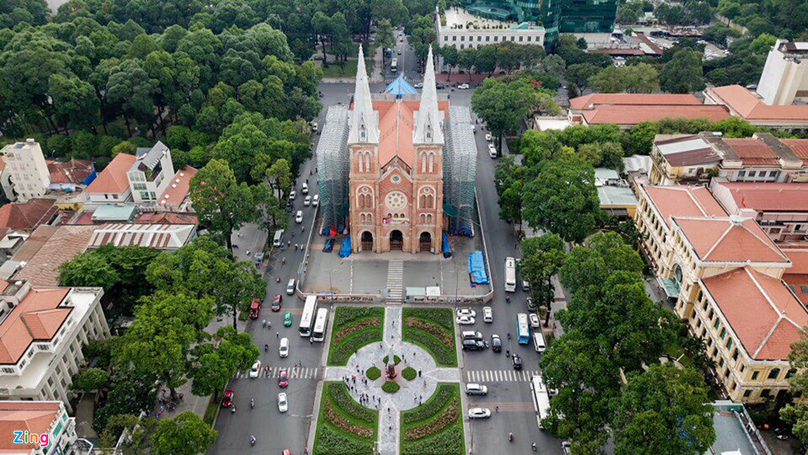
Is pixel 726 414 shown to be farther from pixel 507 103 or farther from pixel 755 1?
pixel 755 1

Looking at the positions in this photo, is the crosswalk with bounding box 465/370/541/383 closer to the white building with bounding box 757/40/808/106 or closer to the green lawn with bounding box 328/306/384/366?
the green lawn with bounding box 328/306/384/366

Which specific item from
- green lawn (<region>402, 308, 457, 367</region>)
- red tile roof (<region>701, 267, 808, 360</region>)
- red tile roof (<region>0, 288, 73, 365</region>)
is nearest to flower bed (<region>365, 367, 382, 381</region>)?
green lawn (<region>402, 308, 457, 367</region>)

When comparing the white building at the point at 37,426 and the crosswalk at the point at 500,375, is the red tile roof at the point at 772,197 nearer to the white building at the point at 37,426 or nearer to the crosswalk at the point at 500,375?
the crosswalk at the point at 500,375

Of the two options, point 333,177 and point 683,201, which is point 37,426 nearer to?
point 333,177

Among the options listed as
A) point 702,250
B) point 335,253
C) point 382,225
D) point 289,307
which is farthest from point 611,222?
point 289,307

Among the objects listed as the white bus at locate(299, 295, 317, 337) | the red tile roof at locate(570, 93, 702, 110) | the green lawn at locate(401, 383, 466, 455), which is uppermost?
the red tile roof at locate(570, 93, 702, 110)

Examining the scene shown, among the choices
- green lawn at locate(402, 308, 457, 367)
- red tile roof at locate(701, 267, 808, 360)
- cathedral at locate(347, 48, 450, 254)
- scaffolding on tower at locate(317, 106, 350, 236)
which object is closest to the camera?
red tile roof at locate(701, 267, 808, 360)

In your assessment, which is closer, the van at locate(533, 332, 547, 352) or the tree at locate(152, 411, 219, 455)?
the tree at locate(152, 411, 219, 455)
